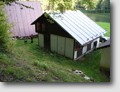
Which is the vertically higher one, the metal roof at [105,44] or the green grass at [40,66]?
the metal roof at [105,44]

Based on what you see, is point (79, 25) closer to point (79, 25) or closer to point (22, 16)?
point (79, 25)

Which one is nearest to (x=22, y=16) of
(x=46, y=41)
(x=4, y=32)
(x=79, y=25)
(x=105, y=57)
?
(x=4, y=32)

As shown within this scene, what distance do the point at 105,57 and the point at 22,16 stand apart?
1.36 meters

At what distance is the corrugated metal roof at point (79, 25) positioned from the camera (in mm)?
3255

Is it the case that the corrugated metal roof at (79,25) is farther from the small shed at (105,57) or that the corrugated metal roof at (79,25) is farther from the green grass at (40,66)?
the green grass at (40,66)

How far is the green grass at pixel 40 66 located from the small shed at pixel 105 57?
0.06 metres

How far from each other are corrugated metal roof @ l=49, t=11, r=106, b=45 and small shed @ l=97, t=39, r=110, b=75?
19 centimetres

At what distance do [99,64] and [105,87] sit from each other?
0.34 metres

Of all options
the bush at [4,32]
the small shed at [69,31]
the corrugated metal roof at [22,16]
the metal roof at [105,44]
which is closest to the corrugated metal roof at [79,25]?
the small shed at [69,31]

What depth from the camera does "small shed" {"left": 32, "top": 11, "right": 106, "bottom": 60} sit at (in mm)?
3266

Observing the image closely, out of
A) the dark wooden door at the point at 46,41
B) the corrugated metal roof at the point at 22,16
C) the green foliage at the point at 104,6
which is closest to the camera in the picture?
the green foliage at the point at 104,6

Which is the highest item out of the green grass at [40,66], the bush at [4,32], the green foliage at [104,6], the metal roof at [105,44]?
the green foliage at [104,6]

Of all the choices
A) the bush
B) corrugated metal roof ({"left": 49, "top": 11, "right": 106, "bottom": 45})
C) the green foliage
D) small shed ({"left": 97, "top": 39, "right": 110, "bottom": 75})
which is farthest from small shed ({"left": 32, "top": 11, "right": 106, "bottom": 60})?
the bush

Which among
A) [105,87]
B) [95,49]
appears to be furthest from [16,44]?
[105,87]
